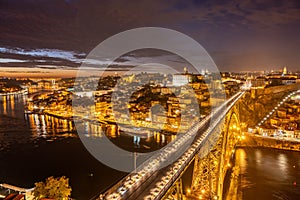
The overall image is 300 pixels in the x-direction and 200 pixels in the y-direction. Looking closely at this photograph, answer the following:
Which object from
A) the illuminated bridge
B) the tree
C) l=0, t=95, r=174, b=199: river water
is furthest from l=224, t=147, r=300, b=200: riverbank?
the tree

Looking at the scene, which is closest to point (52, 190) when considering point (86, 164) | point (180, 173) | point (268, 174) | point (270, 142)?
point (180, 173)

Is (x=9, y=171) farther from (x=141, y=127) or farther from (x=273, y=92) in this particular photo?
(x=273, y=92)

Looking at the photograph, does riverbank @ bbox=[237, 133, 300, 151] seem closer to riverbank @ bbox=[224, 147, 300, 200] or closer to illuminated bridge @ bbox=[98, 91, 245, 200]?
riverbank @ bbox=[224, 147, 300, 200]

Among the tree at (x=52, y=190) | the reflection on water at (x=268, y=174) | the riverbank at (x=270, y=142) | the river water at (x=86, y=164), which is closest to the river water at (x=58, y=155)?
the river water at (x=86, y=164)

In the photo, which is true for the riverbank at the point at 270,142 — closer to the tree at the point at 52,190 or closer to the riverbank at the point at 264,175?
the riverbank at the point at 264,175

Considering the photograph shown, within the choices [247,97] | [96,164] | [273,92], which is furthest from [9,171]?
[273,92]

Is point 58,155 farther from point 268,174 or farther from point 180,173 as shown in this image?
point 268,174
